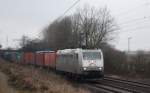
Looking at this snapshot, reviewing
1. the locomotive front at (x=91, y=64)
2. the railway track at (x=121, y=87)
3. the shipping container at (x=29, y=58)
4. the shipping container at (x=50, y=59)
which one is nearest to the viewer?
the railway track at (x=121, y=87)

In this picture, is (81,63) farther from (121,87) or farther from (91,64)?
(121,87)

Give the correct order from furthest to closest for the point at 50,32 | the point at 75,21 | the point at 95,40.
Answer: the point at 50,32 → the point at 75,21 → the point at 95,40

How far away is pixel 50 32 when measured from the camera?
282 ft

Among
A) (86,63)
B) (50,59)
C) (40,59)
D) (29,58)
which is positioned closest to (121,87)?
(86,63)

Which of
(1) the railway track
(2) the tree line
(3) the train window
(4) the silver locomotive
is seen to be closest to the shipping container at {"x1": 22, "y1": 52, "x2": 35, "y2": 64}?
(2) the tree line

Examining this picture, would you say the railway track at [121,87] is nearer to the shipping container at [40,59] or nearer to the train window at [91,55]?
the train window at [91,55]

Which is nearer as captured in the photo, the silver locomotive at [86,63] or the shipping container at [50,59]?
the silver locomotive at [86,63]

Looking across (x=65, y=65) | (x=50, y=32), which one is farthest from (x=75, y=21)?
(x=65, y=65)

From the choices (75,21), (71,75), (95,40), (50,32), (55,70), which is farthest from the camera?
(50,32)

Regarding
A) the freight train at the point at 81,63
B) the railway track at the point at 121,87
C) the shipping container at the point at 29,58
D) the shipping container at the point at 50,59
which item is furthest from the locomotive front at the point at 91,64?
the shipping container at the point at 29,58

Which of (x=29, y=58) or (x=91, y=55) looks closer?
(x=91, y=55)

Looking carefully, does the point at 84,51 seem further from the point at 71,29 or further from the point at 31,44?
the point at 31,44

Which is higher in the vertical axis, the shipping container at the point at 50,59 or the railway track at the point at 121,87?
the shipping container at the point at 50,59

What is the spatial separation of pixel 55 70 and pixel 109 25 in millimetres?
25565
